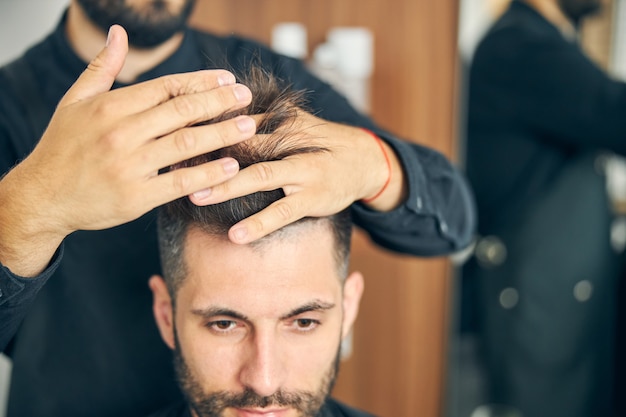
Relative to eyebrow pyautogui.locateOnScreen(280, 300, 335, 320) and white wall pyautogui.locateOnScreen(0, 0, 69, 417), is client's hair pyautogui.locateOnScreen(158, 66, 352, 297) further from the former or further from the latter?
white wall pyautogui.locateOnScreen(0, 0, 69, 417)

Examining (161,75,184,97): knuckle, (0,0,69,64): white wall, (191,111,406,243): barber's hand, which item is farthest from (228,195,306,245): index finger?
(0,0,69,64): white wall

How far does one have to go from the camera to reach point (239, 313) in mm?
1134

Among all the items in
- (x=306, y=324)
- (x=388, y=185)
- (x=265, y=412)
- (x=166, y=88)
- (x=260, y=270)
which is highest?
(x=166, y=88)

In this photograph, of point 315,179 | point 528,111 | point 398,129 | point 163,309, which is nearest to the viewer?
point 315,179

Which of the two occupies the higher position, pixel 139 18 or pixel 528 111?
pixel 139 18

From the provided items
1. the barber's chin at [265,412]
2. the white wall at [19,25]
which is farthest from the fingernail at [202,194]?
the white wall at [19,25]

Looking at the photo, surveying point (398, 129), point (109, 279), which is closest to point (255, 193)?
point (109, 279)

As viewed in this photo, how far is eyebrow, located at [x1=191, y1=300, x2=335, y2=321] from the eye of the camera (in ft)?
3.74

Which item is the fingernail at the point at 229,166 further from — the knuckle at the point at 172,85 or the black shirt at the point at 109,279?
the black shirt at the point at 109,279

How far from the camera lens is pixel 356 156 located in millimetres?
1093

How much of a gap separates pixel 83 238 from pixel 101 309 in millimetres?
→ 163

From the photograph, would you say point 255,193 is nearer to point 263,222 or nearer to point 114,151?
point 263,222

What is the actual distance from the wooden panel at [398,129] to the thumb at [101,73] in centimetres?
178

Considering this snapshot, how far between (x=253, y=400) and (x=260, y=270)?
0.71ft
